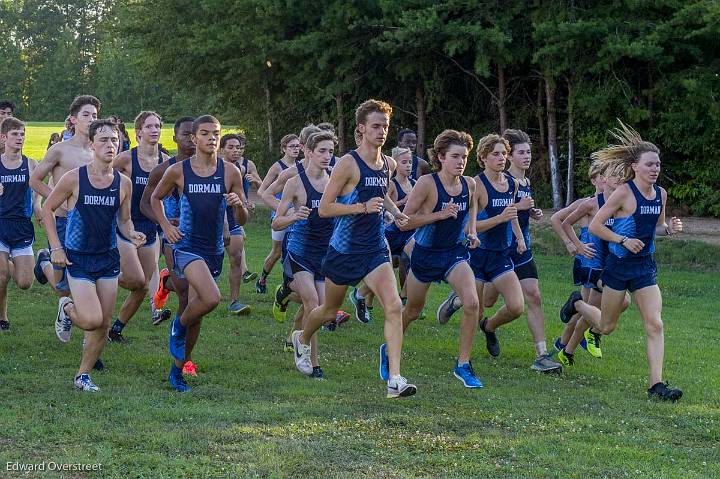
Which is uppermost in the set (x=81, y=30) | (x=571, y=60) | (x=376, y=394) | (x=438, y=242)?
(x=81, y=30)

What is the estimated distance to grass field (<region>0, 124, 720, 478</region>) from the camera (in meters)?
6.80

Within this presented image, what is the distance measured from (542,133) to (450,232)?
1617cm

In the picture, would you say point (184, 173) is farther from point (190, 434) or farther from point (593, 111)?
point (593, 111)

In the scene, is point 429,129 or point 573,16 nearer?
point 573,16

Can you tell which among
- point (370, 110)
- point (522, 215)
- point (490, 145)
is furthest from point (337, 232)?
Answer: point (522, 215)

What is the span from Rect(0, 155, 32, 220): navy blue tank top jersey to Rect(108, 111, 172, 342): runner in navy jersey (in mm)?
983

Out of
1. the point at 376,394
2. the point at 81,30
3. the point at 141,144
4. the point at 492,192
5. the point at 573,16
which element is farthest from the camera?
the point at 81,30

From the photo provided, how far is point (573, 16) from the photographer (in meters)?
21.2

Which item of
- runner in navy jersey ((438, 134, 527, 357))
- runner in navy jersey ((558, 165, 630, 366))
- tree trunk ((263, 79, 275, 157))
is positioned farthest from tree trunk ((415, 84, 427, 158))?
runner in navy jersey ((438, 134, 527, 357))

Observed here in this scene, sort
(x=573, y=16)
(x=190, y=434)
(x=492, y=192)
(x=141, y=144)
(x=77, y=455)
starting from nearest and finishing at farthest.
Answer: (x=77, y=455) → (x=190, y=434) → (x=492, y=192) → (x=141, y=144) → (x=573, y=16)

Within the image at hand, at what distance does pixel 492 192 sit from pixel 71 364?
413 centimetres

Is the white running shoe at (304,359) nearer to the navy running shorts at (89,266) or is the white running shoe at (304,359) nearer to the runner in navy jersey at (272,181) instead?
the navy running shorts at (89,266)

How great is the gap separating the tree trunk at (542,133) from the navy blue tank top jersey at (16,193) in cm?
1544

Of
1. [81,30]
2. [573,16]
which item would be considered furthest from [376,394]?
[81,30]
